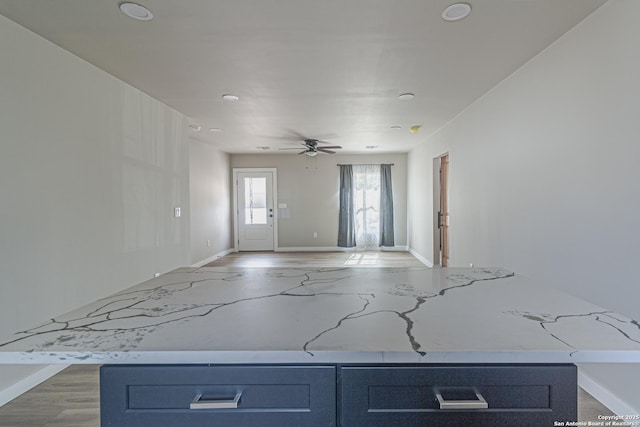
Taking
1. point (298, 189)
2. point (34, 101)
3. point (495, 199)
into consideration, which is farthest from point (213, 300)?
point (298, 189)

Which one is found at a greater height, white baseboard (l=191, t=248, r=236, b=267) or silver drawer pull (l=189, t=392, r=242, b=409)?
silver drawer pull (l=189, t=392, r=242, b=409)

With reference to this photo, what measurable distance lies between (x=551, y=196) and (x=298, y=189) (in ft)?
22.5

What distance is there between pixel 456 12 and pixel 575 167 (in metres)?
1.37

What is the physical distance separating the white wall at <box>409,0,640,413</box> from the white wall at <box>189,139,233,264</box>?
5222 millimetres

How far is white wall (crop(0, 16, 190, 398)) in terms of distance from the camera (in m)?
2.34

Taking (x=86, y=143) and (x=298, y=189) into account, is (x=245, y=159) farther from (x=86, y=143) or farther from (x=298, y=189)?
(x=86, y=143)

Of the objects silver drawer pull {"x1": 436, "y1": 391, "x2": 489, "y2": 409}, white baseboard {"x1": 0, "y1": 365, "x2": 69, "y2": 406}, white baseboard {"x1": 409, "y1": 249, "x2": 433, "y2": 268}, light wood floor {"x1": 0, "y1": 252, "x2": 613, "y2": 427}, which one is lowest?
light wood floor {"x1": 0, "y1": 252, "x2": 613, "y2": 427}

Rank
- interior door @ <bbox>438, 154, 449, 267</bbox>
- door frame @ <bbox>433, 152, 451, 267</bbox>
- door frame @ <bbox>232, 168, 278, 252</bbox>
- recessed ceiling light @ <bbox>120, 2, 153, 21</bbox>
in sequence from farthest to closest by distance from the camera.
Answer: door frame @ <bbox>232, 168, 278, 252</bbox> → door frame @ <bbox>433, 152, 451, 267</bbox> → interior door @ <bbox>438, 154, 449, 267</bbox> → recessed ceiling light @ <bbox>120, 2, 153, 21</bbox>

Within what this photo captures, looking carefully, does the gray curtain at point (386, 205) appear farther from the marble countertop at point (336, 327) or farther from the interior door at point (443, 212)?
the marble countertop at point (336, 327)

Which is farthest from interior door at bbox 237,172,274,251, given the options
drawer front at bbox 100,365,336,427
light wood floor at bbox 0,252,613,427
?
drawer front at bbox 100,365,336,427

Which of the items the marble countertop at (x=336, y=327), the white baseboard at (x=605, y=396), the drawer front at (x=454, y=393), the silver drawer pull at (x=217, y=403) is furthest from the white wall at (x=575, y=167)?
the silver drawer pull at (x=217, y=403)

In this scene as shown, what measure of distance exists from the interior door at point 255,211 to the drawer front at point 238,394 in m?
8.41

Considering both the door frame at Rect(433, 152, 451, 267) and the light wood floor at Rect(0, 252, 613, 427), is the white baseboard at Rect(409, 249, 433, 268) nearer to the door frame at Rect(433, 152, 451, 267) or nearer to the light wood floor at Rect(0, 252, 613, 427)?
the door frame at Rect(433, 152, 451, 267)

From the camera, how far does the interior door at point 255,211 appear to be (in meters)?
9.20
